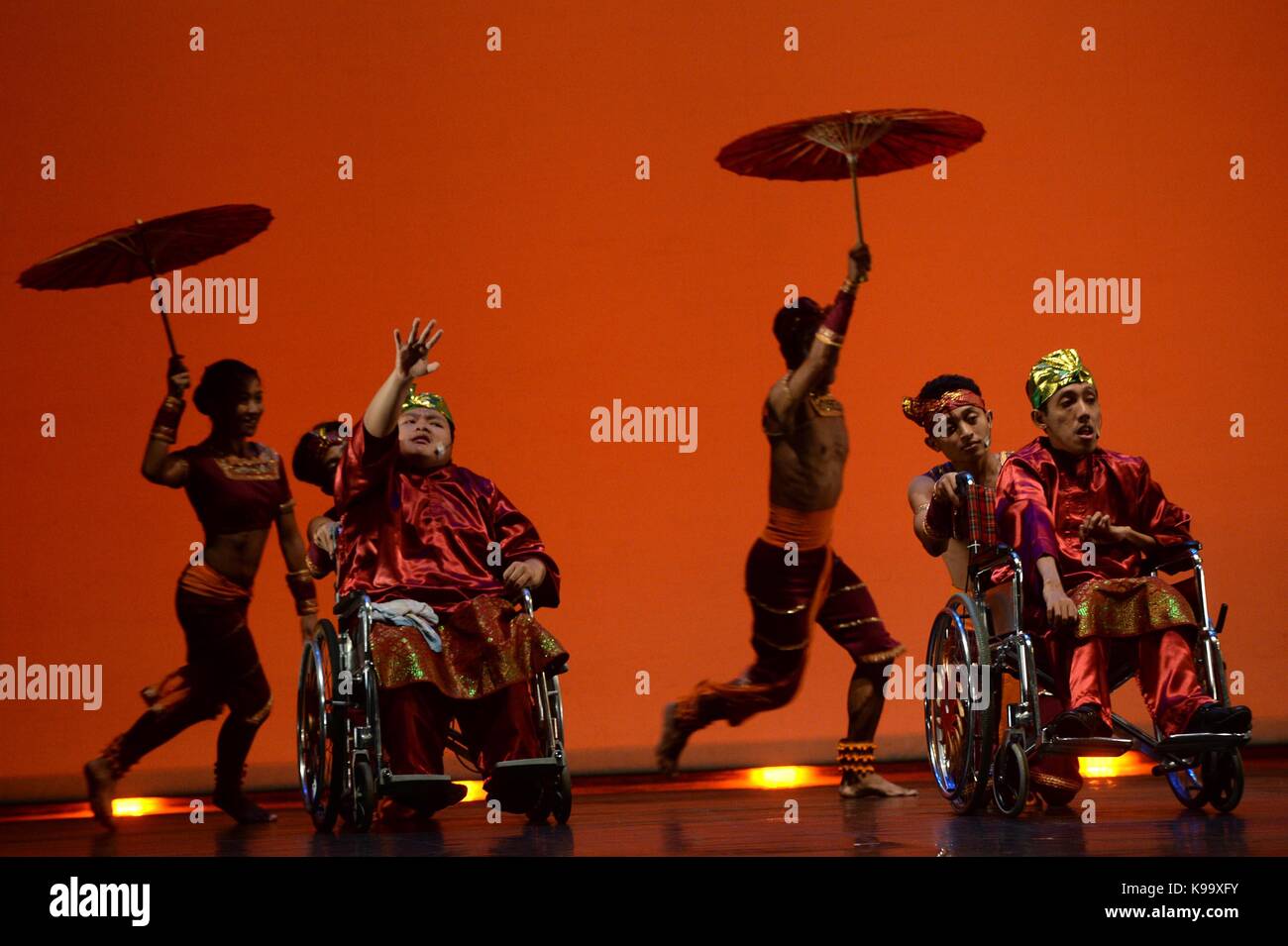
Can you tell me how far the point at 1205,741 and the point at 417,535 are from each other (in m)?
2.00

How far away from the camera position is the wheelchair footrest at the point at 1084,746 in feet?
12.5

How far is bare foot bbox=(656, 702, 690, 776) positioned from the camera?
5297 millimetres

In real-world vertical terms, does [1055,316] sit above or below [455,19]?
below

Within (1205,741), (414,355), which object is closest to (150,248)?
(414,355)

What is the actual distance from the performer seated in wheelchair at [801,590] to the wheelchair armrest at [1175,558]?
3.44 feet

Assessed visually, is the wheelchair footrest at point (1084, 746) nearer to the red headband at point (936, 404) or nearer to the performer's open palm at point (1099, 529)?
the performer's open palm at point (1099, 529)

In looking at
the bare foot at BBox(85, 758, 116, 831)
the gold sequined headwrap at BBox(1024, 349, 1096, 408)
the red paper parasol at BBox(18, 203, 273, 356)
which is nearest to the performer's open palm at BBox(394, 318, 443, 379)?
the red paper parasol at BBox(18, 203, 273, 356)

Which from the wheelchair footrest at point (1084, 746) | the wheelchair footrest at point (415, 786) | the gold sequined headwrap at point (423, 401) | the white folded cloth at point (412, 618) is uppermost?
the gold sequined headwrap at point (423, 401)

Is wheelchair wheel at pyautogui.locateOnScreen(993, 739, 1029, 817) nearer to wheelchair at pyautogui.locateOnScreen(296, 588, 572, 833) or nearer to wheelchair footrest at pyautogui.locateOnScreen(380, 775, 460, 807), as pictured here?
wheelchair at pyautogui.locateOnScreen(296, 588, 572, 833)

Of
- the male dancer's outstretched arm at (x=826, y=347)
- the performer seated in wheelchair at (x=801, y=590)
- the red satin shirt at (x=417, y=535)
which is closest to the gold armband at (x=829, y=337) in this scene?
the male dancer's outstretched arm at (x=826, y=347)

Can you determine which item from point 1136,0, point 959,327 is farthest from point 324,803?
point 1136,0

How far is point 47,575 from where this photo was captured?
18.1ft
